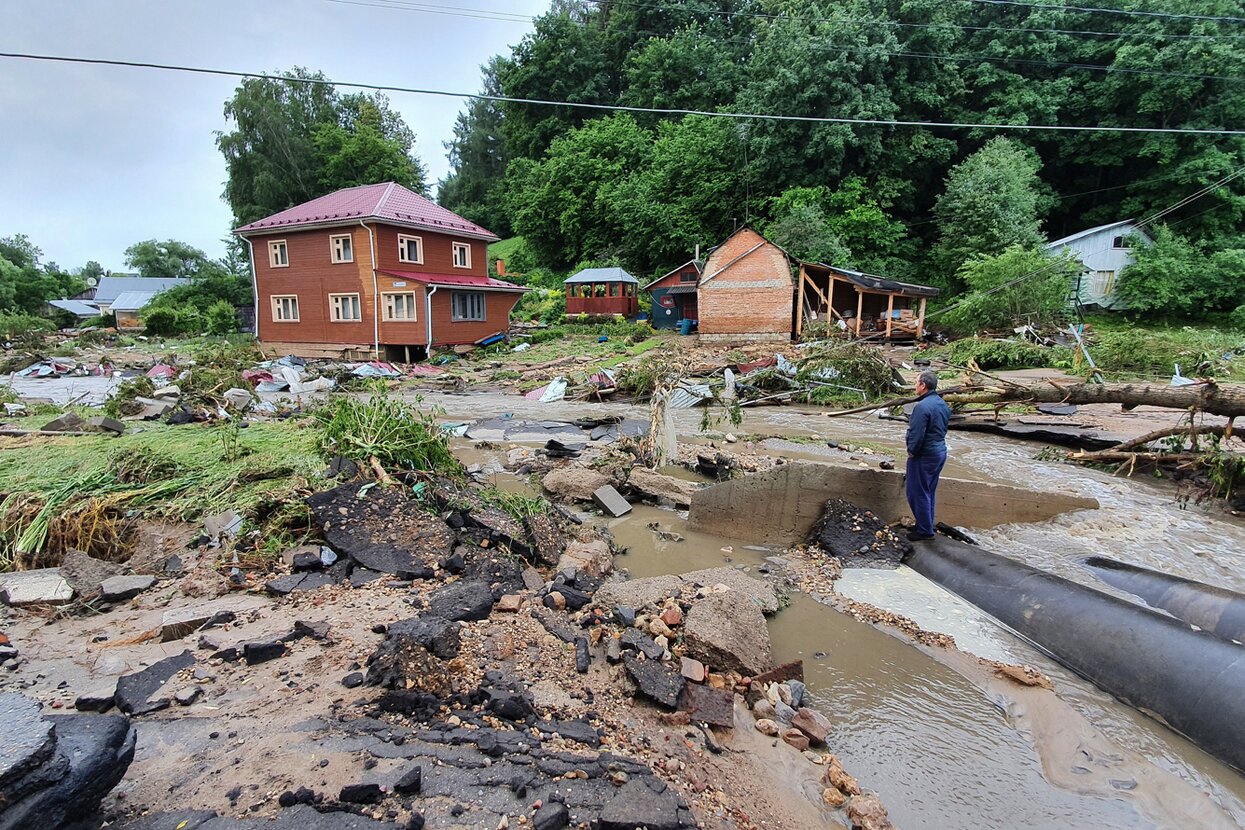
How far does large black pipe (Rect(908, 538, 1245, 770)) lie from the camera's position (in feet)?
11.5

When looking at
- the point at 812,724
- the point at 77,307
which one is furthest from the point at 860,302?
the point at 77,307

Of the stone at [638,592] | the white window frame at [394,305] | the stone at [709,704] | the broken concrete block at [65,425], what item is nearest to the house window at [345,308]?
the white window frame at [394,305]

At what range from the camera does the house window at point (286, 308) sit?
28.0m

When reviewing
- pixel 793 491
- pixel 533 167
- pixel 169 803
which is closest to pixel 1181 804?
pixel 793 491

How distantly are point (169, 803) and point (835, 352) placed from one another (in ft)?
53.1

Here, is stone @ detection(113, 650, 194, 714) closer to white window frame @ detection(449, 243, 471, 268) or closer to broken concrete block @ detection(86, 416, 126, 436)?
broken concrete block @ detection(86, 416, 126, 436)

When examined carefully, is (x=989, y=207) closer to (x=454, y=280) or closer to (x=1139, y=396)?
(x=1139, y=396)

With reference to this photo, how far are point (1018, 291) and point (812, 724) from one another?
83.6 ft

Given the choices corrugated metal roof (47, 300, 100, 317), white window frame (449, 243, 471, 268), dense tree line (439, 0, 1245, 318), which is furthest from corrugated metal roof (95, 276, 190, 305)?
white window frame (449, 243, 471, 268)

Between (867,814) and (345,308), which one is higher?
(345,308)

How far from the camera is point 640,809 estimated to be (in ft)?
7.88

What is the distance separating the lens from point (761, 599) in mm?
5227

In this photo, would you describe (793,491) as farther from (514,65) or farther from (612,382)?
(514,65)

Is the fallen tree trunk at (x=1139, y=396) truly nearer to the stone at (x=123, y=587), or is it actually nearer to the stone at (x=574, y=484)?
the stone at (x=574, y=484)
